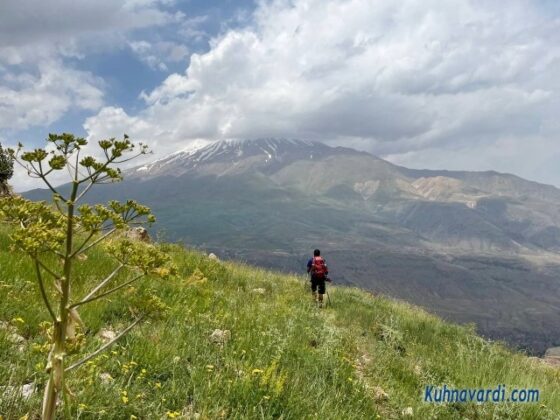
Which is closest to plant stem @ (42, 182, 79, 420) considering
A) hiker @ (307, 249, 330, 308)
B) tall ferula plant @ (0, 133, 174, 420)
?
tall ferula plant @ (0, 133, 174, 420)

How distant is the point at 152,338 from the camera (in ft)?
19.5

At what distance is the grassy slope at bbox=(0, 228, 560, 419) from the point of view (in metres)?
4.36

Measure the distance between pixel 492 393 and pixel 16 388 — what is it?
7.13 meters

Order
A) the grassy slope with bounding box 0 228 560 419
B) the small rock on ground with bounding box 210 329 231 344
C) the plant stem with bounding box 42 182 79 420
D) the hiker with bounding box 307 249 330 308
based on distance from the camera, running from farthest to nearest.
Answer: the hiker with bounding box 307 249 330 308, the small rock on ground with bounding box 210 329 231 344, the grassy slope with bounding box 0 228 560 419, the plant stem with bounding box 42 182 79 420

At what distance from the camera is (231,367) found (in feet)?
18.4

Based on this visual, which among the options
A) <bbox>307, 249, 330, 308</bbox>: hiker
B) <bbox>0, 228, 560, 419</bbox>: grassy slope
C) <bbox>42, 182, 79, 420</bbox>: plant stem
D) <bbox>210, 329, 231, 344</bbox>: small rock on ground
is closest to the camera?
<bbox>42, 182, 79, 420</bbox>: plant stem

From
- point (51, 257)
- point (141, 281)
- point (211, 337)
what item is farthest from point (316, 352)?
point (51, 257)

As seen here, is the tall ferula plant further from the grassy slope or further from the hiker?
the hiker

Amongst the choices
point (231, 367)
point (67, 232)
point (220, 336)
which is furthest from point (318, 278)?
point (67, 232)

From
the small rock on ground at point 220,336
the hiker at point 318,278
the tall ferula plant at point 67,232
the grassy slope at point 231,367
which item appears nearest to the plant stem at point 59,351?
the tall ferula plant at point 67,232

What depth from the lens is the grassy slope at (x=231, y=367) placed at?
14.3 feet

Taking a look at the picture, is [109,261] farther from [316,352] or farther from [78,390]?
[78,390]

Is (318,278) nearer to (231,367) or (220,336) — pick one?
(220,336)

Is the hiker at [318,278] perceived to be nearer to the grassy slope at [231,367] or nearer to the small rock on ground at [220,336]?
the grassy slope at [231,367]
